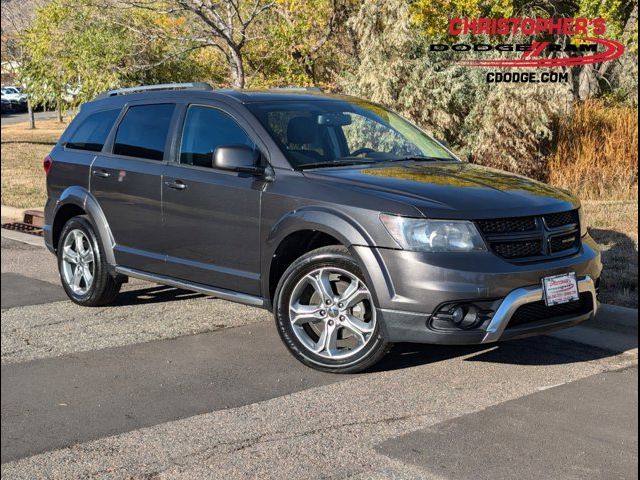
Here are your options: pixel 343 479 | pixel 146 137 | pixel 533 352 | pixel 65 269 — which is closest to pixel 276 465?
pixel 343 479

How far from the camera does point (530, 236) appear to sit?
5.37 m

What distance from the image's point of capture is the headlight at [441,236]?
5.18m

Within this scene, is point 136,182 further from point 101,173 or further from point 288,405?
point 288,405

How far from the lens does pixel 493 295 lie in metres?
5.13

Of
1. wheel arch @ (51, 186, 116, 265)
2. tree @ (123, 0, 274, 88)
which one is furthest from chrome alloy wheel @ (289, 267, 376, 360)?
tree @ (123, 0, 274, 88)

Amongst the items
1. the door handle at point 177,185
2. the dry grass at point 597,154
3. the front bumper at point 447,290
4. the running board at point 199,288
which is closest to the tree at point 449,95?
the dry grass at point 597,154

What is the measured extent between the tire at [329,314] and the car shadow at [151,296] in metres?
2.18

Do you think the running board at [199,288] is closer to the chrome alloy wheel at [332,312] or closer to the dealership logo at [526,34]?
the chrome alloy wheel at [332,312]

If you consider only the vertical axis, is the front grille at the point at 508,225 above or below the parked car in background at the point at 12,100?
above

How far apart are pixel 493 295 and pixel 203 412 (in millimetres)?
1748

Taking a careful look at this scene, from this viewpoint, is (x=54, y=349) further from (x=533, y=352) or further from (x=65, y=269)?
(x=533, y=352)

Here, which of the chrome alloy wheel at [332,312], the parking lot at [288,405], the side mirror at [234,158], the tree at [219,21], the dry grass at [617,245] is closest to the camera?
the parking lot at [288,405]

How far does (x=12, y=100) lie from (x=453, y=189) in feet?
181

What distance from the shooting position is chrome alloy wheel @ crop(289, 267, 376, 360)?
548 cm
